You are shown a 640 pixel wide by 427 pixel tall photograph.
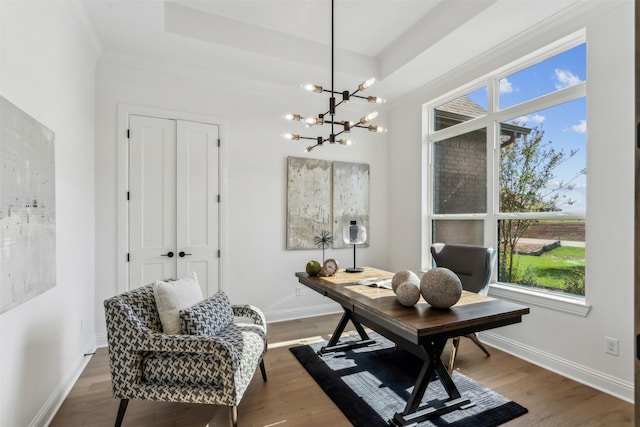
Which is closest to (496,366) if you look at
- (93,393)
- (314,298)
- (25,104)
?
(314,298)

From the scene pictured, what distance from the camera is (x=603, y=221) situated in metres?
2.30

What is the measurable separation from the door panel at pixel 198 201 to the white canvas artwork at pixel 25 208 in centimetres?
139

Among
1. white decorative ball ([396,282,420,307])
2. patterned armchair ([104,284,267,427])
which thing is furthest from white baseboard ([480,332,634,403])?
patterned armchair ([104,284,267,427])

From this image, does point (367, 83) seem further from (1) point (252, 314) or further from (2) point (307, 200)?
(2) point (307, 200)

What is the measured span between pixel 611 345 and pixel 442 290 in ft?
5.04

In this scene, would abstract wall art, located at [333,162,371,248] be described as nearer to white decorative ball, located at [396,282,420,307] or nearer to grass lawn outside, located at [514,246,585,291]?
grass lawn outside, located at [514,246,585,291]

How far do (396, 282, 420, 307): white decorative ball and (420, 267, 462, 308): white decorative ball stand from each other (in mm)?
55

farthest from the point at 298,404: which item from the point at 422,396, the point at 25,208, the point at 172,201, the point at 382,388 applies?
the point at 172,201

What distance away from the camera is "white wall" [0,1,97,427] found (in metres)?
1.58

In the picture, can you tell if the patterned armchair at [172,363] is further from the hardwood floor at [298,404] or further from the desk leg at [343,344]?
the desk leg at [343,344]

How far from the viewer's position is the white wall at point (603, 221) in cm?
218

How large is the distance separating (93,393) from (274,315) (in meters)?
1.91

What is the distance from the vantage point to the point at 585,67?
2484 mm

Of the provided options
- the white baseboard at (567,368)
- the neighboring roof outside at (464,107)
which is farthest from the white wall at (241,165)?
the white baseboard at (567,368)
